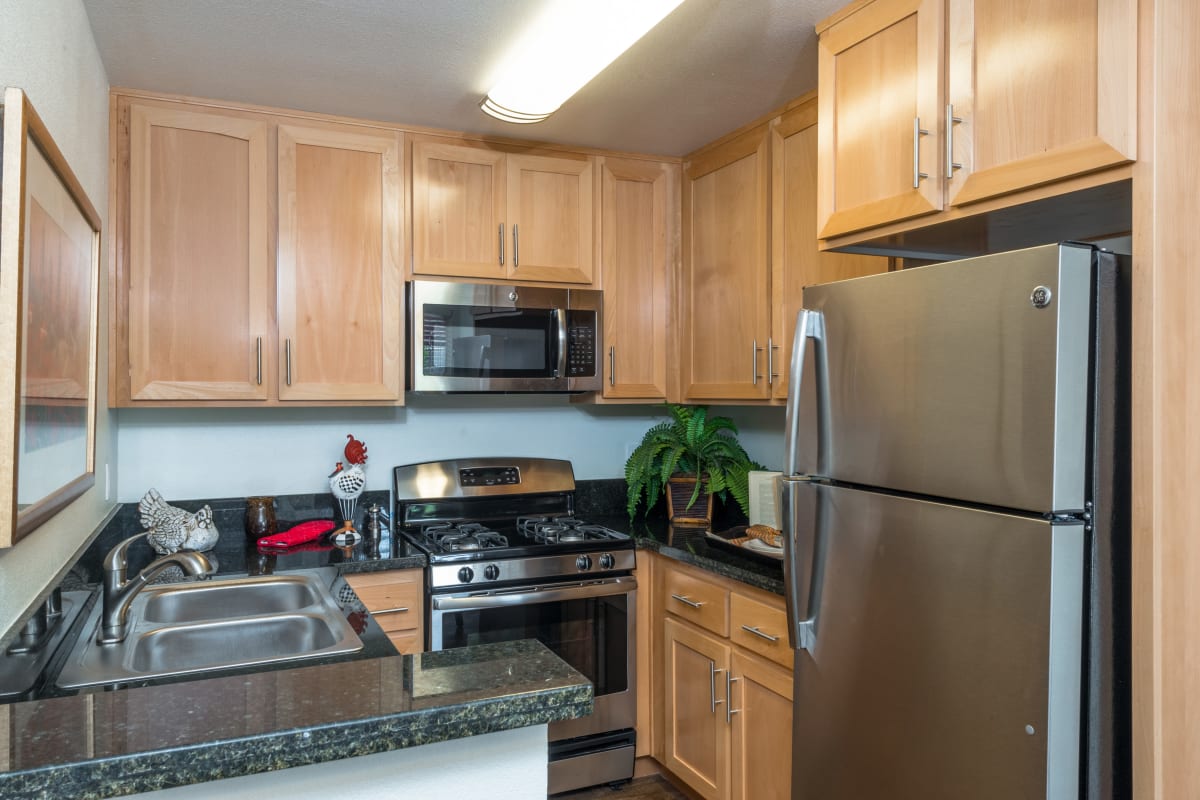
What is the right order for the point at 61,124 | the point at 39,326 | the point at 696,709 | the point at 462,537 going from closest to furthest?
the point at 39,326 → the point at 61,124 → the point at 696,709 → the point at 462,537

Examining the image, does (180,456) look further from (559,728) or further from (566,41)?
(566,41)

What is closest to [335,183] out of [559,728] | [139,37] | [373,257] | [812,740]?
[373,257]

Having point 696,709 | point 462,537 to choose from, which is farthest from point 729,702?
point 462,537

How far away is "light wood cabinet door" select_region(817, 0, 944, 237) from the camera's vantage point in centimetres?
176

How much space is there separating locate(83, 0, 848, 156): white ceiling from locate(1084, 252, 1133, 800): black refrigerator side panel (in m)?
1.08

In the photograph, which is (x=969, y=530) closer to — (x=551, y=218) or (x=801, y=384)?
(x=801, y=384)

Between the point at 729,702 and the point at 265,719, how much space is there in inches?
73.5

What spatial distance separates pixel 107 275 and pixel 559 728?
2045 millimetres

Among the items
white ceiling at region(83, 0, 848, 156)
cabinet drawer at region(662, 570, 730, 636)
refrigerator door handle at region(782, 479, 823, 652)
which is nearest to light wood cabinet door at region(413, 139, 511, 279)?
white ceiling at region(83, 0, 848, 156)

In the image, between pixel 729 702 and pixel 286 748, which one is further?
pixel 729 702

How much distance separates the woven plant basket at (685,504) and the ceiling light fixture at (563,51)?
4.78 feet

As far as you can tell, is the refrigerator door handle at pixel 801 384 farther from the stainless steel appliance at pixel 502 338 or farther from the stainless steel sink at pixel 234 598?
the stainless steel appliance at pixel 502 338

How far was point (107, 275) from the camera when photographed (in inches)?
100

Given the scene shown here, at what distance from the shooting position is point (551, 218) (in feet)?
10.3
